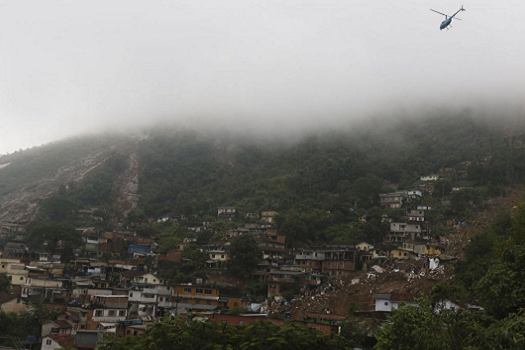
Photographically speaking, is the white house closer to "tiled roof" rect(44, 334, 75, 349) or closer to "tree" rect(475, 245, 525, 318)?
"tree" rect(475, 245, 525, 318)

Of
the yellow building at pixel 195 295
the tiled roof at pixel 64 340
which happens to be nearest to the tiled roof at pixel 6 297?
the tiled roof at pixel 64 340

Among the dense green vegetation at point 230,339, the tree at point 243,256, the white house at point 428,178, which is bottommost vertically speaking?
the dense green vegetation at point 230,339

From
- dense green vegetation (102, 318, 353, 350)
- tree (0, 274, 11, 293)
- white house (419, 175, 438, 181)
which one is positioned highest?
white house (419, 175, 438, 181)

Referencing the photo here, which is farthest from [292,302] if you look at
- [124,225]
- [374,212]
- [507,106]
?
[507,106]

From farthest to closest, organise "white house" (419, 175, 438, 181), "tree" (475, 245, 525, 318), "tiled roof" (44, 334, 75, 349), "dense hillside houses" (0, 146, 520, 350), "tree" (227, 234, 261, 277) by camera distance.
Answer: "white house" (419, 175, 438, 181)
"tree" (227, 234, 261, 277)
"dense hillside houses" (0, 146, 520, 350)
"tiled roof" (44, 334, 75, 349)
"tree" (475, 245, 525, 318)

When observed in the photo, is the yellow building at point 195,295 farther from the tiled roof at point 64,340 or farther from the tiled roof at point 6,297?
the tiled roof at point 6,297

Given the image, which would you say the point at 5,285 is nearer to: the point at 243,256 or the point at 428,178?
the point at 243,256

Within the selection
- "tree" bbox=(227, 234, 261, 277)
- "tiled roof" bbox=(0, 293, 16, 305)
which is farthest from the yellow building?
"tiled roof" bbox=(0, 293, 16, 305)

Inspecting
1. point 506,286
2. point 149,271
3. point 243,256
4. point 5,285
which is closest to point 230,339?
point 506,286
